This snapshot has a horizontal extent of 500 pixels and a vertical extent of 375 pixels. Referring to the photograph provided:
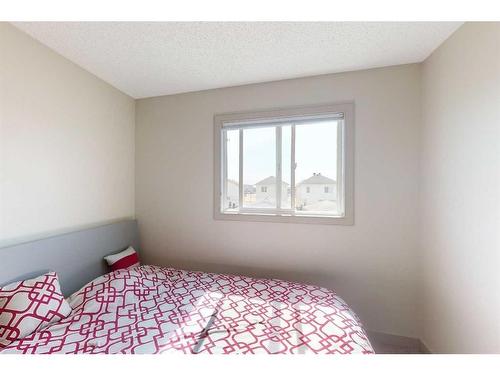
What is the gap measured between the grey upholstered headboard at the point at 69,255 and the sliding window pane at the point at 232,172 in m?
1.10

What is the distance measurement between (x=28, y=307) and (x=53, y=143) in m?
1.11

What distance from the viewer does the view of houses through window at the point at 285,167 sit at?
6.53 ft

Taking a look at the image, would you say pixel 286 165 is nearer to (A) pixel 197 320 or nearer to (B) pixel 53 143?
(A) pixel 197 320

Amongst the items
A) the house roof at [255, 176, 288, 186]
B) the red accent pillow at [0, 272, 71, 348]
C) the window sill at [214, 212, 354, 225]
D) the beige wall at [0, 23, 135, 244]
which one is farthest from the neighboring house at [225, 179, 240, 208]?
the red accent pillow at [0, 272, 71, 348]

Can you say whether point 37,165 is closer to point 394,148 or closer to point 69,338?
point 69,338

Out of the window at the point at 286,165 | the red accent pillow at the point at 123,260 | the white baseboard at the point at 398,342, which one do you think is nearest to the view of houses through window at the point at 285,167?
the window at the point at 286,165

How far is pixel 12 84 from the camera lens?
4.43ft

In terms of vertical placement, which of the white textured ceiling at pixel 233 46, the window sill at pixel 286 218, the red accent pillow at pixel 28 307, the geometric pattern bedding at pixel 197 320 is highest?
the white textured ceiling at pixel 233 46

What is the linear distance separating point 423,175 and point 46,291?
276cm

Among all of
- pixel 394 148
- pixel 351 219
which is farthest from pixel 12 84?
pixel 394 148

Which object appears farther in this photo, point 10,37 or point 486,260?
point 10,37

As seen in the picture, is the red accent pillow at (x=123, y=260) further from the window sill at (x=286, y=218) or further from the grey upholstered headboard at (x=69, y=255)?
the window sill at (x=286, y=218)

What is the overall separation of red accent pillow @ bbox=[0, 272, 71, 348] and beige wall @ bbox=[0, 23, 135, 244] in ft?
1.13

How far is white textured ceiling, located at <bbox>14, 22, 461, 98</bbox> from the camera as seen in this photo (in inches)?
53.6
